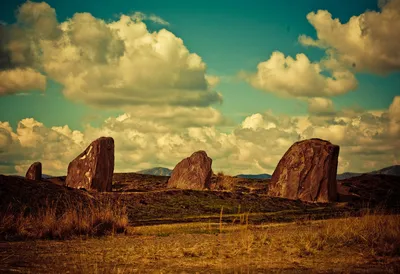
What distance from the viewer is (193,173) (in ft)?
132

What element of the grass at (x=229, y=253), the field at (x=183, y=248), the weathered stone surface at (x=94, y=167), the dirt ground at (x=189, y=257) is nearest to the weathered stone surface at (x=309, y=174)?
the weathered stone surface at (x=94, y=167)

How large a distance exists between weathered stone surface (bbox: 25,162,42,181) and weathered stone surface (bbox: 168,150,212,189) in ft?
Answer: 45.5

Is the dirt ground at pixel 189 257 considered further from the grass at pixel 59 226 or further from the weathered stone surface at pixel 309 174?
the weathered stone surface at pixel 309 174

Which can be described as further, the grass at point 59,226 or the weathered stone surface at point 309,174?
the weathered stone surface at point 309,174

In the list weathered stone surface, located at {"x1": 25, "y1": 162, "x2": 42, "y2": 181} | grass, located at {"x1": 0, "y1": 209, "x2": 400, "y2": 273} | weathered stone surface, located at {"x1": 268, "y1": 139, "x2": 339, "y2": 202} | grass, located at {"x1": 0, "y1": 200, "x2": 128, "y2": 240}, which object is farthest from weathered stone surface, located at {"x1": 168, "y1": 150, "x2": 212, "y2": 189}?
grass, located at {"x1": 0, "y1": 209, "x2": 400, "y2": 273}

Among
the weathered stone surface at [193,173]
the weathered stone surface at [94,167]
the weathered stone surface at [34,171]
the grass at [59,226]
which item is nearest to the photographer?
the grass at [59,226]

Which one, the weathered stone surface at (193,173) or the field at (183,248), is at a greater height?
the weathered stone surface at (193,173)

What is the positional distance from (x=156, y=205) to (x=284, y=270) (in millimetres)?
18290

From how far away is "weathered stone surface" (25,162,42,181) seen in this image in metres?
45.9

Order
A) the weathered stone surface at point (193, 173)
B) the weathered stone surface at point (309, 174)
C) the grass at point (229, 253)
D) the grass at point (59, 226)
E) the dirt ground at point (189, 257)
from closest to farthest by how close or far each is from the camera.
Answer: the dirt ground at point (189, 257) → the grass at point (229, 253) → the grass at point (59, 226) → the weathered stone surface at point (309, 174) → the weathered stone surface at point (193, 173)

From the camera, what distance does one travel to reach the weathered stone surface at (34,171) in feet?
151

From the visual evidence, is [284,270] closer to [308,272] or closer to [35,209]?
[308,272]

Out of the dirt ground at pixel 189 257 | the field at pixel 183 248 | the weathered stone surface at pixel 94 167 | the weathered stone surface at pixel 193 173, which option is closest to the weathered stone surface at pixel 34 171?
the weathered stone surface at pixel 94 167

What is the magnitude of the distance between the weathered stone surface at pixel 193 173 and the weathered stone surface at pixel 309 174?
19.1 feet
